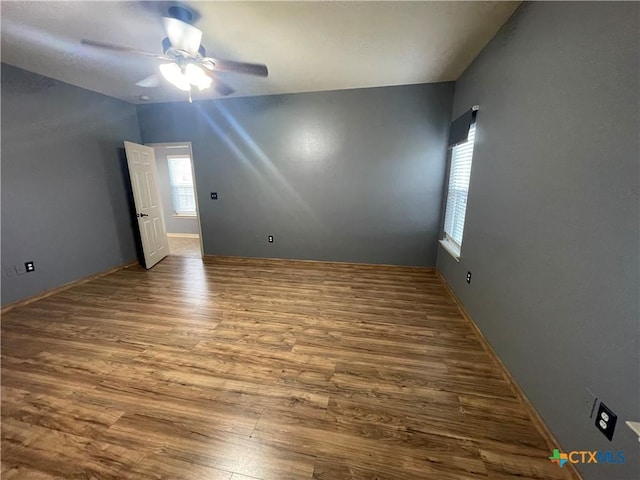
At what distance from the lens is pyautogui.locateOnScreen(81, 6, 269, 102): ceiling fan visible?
1.71 m

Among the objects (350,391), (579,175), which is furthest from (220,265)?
(579,175)

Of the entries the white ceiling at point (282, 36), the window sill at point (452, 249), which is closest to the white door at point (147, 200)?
the white ceiling at point (282, 36)

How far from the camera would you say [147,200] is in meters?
4.07

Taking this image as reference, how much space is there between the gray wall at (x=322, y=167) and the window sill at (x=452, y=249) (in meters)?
0.34

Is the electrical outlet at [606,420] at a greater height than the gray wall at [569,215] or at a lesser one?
lesser

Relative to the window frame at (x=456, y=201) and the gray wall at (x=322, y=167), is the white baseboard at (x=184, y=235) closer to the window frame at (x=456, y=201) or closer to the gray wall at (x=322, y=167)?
the gray wall at (x=322, y=167)

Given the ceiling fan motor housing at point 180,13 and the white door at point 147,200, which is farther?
the white door at point 147,200

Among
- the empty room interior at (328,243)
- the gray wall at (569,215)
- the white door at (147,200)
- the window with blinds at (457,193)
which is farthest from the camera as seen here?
the white door at (147,200)

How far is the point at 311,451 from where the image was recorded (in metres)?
1.29

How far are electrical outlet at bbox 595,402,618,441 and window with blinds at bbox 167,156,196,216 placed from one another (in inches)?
263

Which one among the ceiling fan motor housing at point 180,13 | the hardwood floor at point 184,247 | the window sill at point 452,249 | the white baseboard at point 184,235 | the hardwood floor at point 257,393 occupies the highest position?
the ceiling fan motor housing at point 180,13

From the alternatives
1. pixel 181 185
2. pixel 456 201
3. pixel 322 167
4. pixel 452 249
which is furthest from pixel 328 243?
pixel 181 185

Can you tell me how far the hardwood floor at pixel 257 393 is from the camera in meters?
1.23

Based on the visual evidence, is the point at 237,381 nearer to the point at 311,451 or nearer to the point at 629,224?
the point at 311,451
